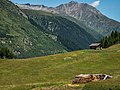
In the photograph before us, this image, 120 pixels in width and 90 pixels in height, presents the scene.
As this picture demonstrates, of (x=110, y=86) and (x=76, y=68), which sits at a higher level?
(x=110, y=86)

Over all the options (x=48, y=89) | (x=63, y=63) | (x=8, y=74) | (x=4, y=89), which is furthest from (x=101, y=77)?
(x=63, y=63)

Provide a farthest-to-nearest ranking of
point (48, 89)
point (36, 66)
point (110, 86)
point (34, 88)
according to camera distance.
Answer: point (36, 66) < point (34, 88) < point (48, 89) < point (110, 86)

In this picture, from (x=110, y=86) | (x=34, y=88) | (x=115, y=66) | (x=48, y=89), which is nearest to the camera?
(x=110, y=86)

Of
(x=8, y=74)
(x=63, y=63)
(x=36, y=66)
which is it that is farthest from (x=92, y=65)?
(x=8, y=74)

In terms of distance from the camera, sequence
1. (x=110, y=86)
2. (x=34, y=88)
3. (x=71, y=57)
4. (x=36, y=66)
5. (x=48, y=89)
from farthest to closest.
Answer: (x=71, y=57) < (x=36, y=66) < (x=34, y=88) < (x=48, y=89) < (x=110, y=86)

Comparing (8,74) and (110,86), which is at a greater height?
(110,86)

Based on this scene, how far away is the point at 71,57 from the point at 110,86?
5774 centimetres

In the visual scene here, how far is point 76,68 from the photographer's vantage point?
71.6 metres

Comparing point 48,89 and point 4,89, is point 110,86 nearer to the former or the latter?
point 48,89

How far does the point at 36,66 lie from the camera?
7838 centimetres

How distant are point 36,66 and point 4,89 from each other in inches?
1323

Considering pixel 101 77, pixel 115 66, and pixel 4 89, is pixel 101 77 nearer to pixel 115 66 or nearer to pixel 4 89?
pixel 4 89

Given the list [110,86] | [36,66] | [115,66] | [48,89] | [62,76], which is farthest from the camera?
[36,66]

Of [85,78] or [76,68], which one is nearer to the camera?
[85,78]
